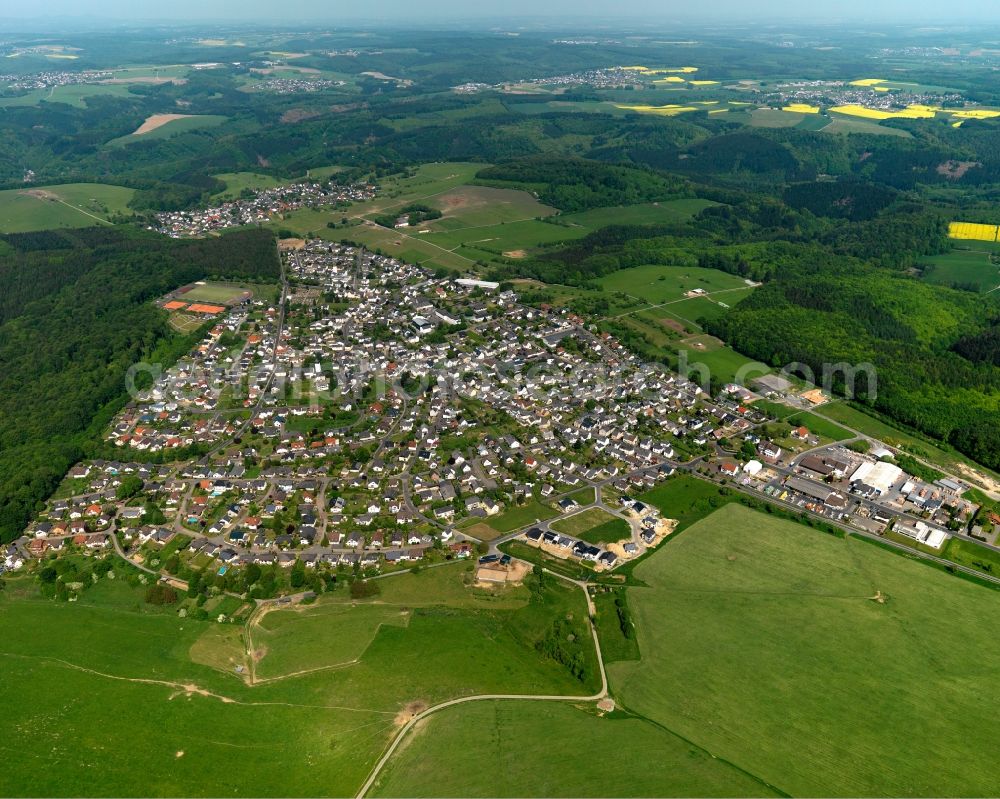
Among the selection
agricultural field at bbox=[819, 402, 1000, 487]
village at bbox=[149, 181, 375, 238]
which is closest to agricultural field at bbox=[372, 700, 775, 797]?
agricultural field at bbox=[819, 402, 1000, 487]

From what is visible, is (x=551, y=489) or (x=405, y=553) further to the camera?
(x=551, y=489)

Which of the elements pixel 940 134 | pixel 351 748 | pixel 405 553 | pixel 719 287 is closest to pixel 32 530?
pixel 405 553

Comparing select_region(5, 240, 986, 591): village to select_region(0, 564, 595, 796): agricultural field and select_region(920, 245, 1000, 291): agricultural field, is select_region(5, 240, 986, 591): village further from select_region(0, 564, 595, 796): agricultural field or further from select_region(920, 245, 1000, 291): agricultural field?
select_region(920, 245, 1000, 291): agricultural field

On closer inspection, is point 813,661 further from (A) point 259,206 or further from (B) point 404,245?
(A) point 259,206

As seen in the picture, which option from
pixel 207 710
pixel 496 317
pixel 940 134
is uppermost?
pixel 940 134

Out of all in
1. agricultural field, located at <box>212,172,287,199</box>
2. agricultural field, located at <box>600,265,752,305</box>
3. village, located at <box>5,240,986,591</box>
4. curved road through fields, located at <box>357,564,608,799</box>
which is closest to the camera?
curved road through fields, located at <box>357,564,608,799</box>

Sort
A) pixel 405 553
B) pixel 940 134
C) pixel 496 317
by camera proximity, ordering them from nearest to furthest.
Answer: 1. pixel 405 553
2. pixel 496 317
3. pixel 940 134

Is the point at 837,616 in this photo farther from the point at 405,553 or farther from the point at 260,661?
the point at 260,661
